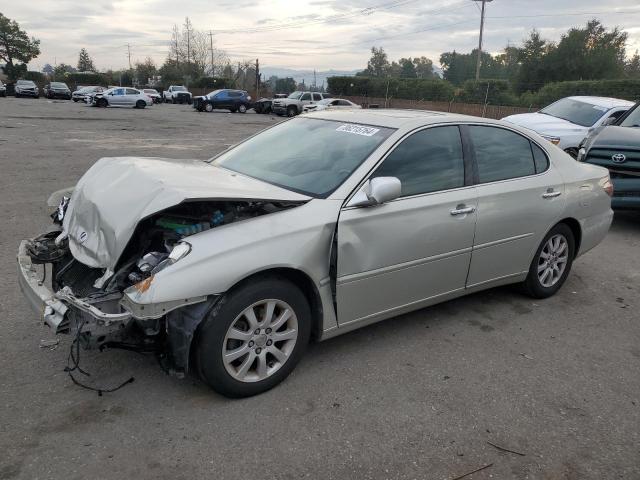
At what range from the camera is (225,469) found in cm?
257

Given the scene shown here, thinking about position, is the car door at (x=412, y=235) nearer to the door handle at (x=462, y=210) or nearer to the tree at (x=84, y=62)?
the door handle at (x=462, y=210)

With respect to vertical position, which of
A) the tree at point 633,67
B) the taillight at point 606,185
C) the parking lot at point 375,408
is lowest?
the parking lot at point 375,408

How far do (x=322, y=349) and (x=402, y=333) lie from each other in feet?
2.29

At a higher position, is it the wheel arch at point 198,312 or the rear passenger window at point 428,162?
the rear passenger window at point 428,162

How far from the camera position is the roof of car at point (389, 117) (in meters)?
3.93

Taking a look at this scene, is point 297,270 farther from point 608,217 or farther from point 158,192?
point 608,217

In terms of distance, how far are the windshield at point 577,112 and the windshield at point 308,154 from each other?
338 inches

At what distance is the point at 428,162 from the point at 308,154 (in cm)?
88

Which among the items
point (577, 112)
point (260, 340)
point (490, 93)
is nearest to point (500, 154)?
point (260, 340)

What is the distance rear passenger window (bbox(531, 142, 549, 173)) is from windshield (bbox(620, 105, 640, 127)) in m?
4.75

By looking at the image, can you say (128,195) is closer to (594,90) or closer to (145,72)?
(594,90)

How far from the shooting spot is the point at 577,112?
1127cm

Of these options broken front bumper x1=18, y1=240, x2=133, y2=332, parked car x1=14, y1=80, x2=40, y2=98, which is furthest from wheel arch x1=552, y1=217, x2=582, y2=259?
parked car x1=14, y1=80, x2=40, y2=98

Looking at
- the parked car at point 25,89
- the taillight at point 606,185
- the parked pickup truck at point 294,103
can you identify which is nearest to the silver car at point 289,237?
the taillight at point 606,185
